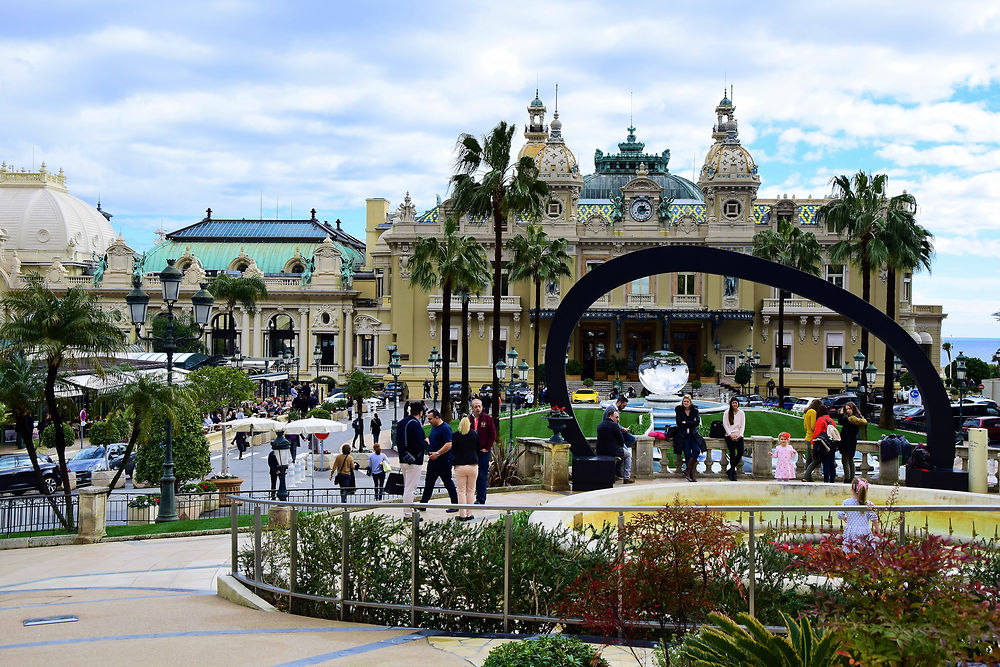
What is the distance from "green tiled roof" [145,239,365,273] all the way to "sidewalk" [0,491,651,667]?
70.1 metres

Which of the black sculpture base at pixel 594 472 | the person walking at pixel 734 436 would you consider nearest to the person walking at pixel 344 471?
the black sculpture base at pixel 594 472

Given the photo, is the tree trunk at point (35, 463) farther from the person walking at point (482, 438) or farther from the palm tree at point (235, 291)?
the palm tree at point (235, 291)

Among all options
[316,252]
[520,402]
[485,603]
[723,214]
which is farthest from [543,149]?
[485,603]

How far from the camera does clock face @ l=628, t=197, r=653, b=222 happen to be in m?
67.1

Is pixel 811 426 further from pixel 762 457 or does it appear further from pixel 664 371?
pixel 664 371

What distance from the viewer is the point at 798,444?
20.9 metres

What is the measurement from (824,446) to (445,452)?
8.49 m

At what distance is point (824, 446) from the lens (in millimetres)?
18125

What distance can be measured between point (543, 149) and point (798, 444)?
5064 cm

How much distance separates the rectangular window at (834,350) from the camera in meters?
65.9

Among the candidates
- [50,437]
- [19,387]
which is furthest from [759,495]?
[50,437]

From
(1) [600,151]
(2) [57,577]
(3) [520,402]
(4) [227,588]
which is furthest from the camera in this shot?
(1) [600,151]

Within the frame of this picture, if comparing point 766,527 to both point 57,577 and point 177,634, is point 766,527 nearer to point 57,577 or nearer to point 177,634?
point 177,634

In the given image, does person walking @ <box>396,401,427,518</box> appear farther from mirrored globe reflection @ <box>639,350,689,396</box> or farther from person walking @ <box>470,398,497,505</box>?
mirrored globe reflection @ <box>639,350,689,396</box>
